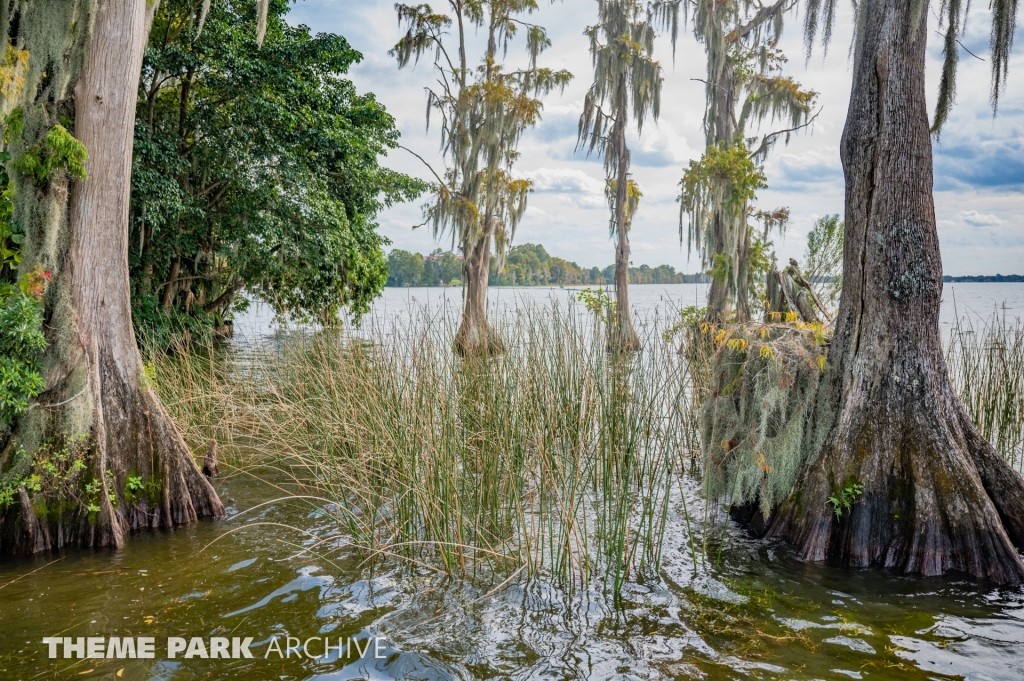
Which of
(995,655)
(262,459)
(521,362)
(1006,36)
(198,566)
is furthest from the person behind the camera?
(262,459)

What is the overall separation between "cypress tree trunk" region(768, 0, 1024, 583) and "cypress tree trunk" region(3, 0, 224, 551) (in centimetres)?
442

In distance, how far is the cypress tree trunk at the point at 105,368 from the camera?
4062 mm

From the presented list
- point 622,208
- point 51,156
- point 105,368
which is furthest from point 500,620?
point 622,208

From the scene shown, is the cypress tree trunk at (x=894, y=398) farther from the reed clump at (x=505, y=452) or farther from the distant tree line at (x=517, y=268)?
the distant tree line at (x=517, y=268)

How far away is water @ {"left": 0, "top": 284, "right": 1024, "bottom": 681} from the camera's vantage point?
107 inches

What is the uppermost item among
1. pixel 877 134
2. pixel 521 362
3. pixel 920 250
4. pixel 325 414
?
pixel 877 134

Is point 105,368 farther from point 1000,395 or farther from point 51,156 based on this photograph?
point 1000,395

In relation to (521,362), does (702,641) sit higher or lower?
lower

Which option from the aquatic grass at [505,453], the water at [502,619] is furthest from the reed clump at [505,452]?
the water at [502,619]

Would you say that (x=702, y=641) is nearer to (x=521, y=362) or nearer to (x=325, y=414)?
(x=521, y=362)

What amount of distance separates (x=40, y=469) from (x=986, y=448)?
20.3 ft

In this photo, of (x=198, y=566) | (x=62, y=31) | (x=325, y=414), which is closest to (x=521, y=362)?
(x=325, y=414)

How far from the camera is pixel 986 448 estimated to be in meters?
3.96

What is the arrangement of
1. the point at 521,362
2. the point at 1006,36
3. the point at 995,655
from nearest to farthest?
the point at 995,655 < the point at 521,362 < the point at 1006,36
